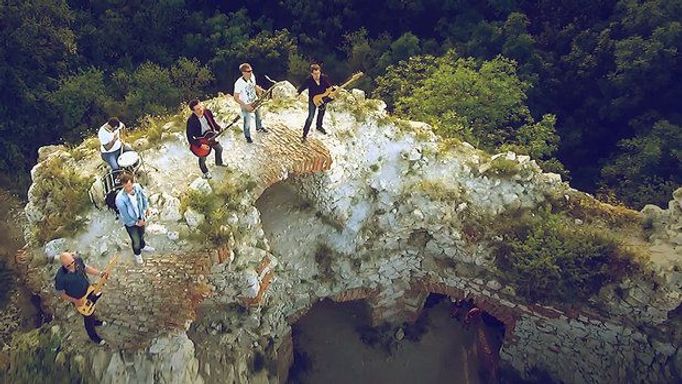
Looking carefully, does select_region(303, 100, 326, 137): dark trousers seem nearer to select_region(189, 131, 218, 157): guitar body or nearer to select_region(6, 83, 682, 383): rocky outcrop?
select_region(6, 83, 682, 383): rocky outcrop

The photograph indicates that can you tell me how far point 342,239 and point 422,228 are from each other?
1696 mm

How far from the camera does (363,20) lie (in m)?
22.6

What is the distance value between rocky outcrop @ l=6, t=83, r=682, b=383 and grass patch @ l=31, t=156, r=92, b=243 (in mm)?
76

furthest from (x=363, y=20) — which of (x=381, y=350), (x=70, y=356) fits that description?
(x=70, y=356)

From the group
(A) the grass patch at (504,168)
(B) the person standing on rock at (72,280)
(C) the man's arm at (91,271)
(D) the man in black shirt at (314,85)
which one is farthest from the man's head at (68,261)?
(A) the grass patch at (504,168)

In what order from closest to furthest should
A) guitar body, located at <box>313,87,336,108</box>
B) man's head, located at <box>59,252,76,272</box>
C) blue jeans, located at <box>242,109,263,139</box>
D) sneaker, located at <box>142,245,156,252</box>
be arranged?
man's head, located at <box>59,252,76,272</box>
sneaker, located at <box>142,245,156,252</box>
guitar body, located at <box>313,87,336,108</box>
blue jeans, located at <box>242,109,263,139</box>

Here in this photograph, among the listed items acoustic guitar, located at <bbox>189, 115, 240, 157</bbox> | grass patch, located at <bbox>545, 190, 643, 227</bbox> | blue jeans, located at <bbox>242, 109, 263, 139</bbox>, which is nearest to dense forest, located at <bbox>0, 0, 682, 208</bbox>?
grass patch, located at <bbox>545, 190, 643, 227</bbox>

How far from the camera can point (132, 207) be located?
9695 mm

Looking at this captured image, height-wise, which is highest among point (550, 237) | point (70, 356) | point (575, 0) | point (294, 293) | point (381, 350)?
point (575, 0)

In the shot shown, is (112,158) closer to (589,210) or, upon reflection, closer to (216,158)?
(216,158)

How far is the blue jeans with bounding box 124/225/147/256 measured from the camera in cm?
1002

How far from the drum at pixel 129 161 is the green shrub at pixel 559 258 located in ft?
24.0

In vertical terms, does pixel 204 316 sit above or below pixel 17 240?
above

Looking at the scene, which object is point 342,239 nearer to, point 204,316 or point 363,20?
point 204,316
